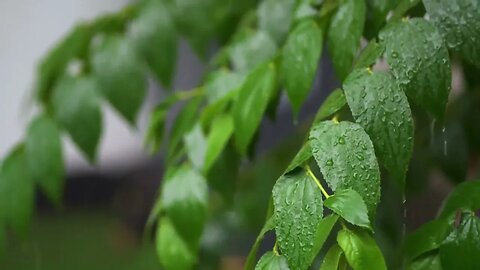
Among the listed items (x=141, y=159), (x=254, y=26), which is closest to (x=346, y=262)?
(x=254, y=26)

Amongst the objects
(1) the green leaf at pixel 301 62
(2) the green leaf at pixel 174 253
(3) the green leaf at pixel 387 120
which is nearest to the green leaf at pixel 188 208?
(2) the green leaf at pixel 174 253

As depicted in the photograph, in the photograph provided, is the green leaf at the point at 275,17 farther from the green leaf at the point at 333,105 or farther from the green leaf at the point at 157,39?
the green leaf at the point at 333,105

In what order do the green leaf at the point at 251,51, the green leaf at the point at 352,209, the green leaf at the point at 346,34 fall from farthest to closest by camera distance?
1. the green leaf at the point at 251,51
2. the green leaf at the point at 346,34
3. the green leaf at the point at 352,209

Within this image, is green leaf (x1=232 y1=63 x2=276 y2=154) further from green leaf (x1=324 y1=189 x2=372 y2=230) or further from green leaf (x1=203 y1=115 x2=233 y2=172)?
green leaf (x1=324 y1=189 x2=372 y2=230)

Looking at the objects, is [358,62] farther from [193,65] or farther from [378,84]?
[193,65]

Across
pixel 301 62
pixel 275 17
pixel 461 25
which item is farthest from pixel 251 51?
pixel 461 25

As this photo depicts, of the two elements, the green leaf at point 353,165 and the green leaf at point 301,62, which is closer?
the green leaf at point 353,165

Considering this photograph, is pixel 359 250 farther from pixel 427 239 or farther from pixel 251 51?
pixel 251 51
